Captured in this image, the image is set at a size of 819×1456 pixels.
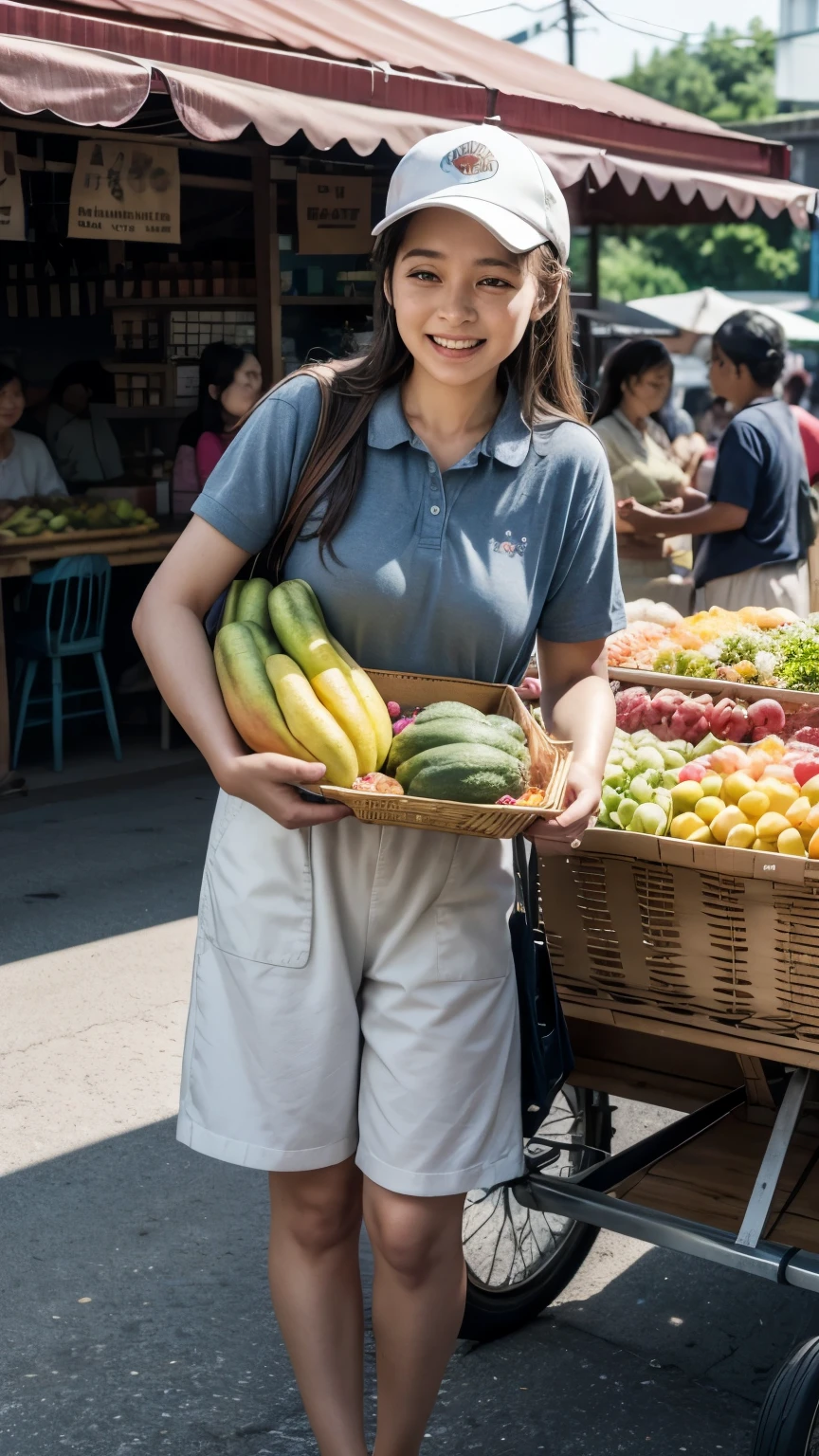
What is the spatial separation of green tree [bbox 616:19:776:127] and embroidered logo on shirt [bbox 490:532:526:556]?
64618mm

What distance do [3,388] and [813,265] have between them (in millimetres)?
35281

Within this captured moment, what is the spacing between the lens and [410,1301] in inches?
86.5

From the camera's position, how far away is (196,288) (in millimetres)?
9367

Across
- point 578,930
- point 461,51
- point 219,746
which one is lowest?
point 578,930

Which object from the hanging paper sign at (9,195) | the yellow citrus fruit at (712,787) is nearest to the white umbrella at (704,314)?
the hanging paper sign at (9,195)

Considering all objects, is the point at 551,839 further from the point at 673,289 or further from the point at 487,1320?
the point at 673,289

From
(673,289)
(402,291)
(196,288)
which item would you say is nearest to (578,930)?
(402,291)

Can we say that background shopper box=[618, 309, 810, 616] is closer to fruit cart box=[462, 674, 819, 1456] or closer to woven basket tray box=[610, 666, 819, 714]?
woven basket tray box=[610, 666, 819, 714]

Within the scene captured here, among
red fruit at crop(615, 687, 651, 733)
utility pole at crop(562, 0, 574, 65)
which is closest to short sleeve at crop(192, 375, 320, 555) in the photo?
red fruit at crop(615, 687, 651, 733)

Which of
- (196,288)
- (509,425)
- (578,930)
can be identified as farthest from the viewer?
(196,288)

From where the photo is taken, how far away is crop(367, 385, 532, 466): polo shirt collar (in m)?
2.23

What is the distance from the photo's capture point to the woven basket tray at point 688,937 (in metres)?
2.40

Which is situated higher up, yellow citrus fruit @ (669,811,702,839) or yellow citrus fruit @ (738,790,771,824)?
yellow citrus fruit @ (738,790,771,824)

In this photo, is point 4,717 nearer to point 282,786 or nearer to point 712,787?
point 712,787
